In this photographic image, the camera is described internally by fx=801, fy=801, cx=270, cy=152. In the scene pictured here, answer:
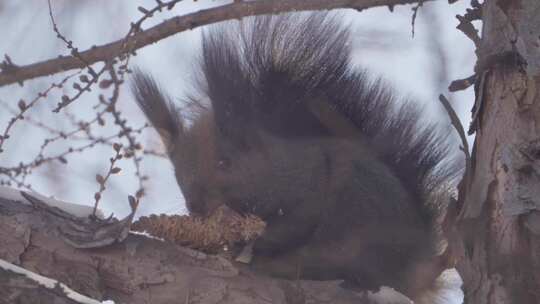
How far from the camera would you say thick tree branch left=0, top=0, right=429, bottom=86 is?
91.4 inches

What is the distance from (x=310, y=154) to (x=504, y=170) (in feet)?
4.82

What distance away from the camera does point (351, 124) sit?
328 cm

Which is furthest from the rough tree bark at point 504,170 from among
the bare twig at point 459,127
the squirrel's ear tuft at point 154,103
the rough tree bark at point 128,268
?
the squirrel's ear tuft at point 154,103

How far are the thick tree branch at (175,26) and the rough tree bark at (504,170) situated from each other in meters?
0.43

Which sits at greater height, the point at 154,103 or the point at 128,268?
the point at 154,103

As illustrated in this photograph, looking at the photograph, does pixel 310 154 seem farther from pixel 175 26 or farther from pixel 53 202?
pixel 53 202

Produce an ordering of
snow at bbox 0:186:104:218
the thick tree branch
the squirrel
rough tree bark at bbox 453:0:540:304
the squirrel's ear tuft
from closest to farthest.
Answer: rough tree bark at bbox 453:0:540:304, snow at bbox 0:186:104:218, the thick tree branch, the squirrel, the squirrel's ear tuft

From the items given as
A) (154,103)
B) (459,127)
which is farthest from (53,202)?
(154,103)

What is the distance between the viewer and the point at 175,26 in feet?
7.65

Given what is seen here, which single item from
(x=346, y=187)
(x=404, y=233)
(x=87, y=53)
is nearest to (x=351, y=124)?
(x=346, y=187)

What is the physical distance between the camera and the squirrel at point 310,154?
9.47 ft

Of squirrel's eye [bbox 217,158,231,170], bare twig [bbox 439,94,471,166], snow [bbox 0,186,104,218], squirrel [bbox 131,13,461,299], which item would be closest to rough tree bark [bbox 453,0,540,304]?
bare twig [bbox 439,94,471,166]

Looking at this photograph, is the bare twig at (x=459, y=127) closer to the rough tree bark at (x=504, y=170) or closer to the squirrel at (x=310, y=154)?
the rough tree bark at (x=504, y=170)

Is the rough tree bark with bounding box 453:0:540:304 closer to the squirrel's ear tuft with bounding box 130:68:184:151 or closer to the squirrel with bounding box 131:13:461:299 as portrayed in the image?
the squirrel with bounding box 131:13:461:299
